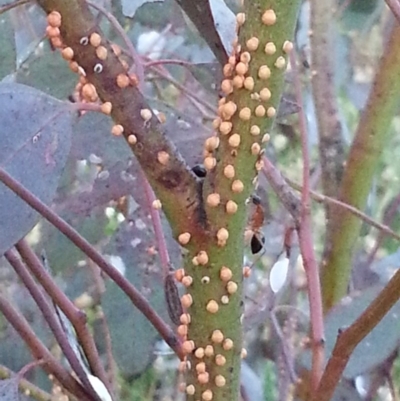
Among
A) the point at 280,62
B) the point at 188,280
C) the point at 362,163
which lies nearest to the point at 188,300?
the point at 188,280

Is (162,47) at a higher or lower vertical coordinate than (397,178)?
higher

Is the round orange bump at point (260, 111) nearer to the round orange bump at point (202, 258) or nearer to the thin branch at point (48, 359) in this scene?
the round orange bump at point (202, 258)

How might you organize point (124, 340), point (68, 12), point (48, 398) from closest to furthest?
point (68, 12), point (48, 398), point (124, 340)

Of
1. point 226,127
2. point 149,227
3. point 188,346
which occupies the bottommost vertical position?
point 149,227

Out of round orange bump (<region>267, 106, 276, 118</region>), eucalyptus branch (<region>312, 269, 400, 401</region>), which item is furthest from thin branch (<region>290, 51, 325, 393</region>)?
round orange bump (<region>267, 106, 276, 118</region>)

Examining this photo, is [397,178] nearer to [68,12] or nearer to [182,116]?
[182,116]

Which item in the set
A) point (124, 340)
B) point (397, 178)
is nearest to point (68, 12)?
point (124, 340)

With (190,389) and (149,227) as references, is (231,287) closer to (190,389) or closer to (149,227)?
(190,389)
